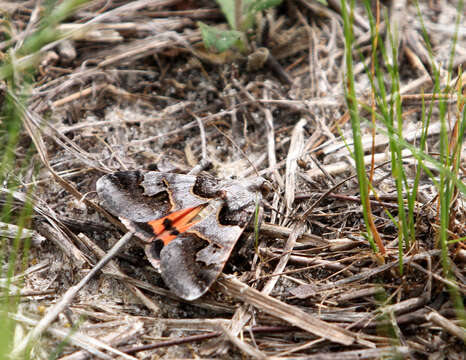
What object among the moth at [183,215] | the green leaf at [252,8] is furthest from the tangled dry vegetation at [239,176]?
the green leaf at [252,8]

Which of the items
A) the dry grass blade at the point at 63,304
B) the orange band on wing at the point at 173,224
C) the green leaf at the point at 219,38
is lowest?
the dry grass blade at the point at 63,304

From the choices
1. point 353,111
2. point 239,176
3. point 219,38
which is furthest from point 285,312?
point 219,38

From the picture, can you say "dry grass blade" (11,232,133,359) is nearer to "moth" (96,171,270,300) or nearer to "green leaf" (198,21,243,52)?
"moth" (96,171,270,300)

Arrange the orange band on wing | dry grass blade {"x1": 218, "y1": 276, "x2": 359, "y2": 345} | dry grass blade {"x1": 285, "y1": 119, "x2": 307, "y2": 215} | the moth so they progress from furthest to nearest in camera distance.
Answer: dry grass blade {"x1": 285, "y1": 119, "x2": 307, "y2": 215}
the orange band on wing
the moth
dry grass blade {"x1": 218, "y1": 276, "x2": 359, "y2": 345}

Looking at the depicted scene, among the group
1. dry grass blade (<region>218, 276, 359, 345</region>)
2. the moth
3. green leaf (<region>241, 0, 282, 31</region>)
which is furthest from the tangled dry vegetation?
green leaf (<region>241, 0, 282, 31</region>)

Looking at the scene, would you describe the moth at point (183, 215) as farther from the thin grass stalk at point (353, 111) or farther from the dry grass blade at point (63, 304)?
the thin grass stalk at point (353, 111)
